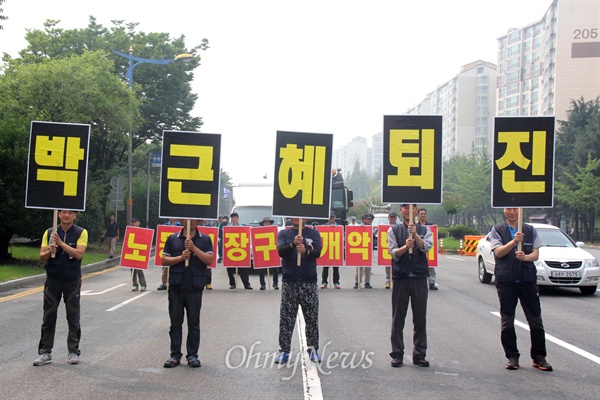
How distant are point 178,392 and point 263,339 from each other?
3.08 m

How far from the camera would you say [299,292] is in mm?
8258

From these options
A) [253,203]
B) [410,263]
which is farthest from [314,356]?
[253,203]

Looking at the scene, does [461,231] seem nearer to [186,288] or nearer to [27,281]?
[27,281]

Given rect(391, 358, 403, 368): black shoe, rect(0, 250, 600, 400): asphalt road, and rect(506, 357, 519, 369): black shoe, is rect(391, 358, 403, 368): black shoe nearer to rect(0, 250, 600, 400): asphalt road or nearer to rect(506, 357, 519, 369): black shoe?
rect(0, 250, 600, 400): asphalt road

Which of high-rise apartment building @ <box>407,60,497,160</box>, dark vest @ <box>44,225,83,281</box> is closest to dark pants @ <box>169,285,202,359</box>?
dark vest @ <box>44,225,83,281</box>

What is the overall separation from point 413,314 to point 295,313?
139 cm

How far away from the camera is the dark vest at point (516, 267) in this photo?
811cm

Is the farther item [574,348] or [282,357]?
[574,348]

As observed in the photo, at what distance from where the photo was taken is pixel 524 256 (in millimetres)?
7973

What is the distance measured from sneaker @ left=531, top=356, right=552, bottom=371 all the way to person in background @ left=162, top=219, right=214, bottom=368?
12.5 feet

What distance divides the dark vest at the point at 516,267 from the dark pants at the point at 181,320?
11.5 feet

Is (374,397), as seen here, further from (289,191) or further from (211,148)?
(211,148)

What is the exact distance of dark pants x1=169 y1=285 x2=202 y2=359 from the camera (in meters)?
8.01

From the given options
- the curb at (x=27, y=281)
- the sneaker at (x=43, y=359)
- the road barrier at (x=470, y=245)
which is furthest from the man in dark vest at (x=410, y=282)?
the road barrier at (x=470, y=245)
